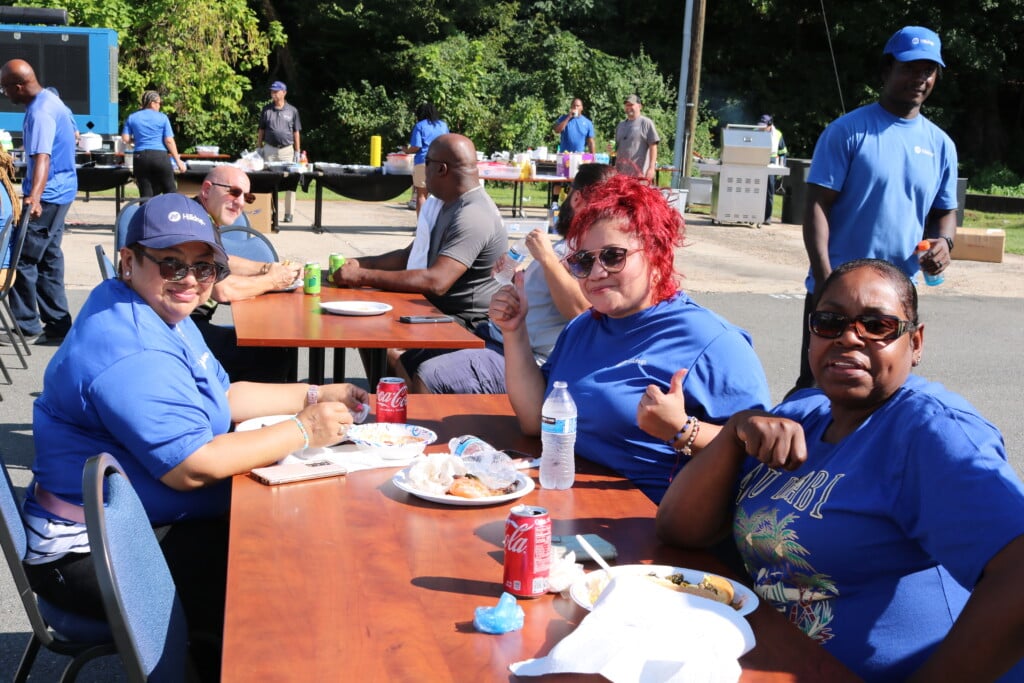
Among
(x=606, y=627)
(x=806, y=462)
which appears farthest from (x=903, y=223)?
(x=606, y=627)

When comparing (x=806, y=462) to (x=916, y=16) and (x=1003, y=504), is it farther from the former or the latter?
(x=916, y=16)

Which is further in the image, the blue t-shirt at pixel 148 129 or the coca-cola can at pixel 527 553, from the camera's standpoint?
the blue t-shirt at pixel 148 129

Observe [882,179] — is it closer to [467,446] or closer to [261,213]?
[467,446]

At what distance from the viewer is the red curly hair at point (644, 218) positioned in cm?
305

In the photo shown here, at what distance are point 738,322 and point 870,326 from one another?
26.8 ft

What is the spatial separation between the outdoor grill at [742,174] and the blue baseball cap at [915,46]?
14.1m

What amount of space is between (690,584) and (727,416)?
0.83m

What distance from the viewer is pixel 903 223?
194 inches

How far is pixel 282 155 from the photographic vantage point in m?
17.6

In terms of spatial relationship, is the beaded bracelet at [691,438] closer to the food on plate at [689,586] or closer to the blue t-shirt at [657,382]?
the blue t-shirt at [657,382]

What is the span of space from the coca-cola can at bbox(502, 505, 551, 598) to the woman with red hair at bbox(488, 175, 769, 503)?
2.33 ft

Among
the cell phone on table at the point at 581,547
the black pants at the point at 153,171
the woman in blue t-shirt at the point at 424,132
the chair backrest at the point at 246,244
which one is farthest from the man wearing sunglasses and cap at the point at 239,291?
the woman in blue t-shirt at the point at 424,132

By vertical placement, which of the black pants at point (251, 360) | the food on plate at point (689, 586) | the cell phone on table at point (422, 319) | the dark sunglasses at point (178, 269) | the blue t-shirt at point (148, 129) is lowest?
the black pants at point (251, 360)

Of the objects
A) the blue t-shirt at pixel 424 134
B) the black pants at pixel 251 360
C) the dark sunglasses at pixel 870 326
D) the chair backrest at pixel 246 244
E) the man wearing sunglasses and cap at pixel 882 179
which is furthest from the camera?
the blue t-shirt at pixel 424 134
